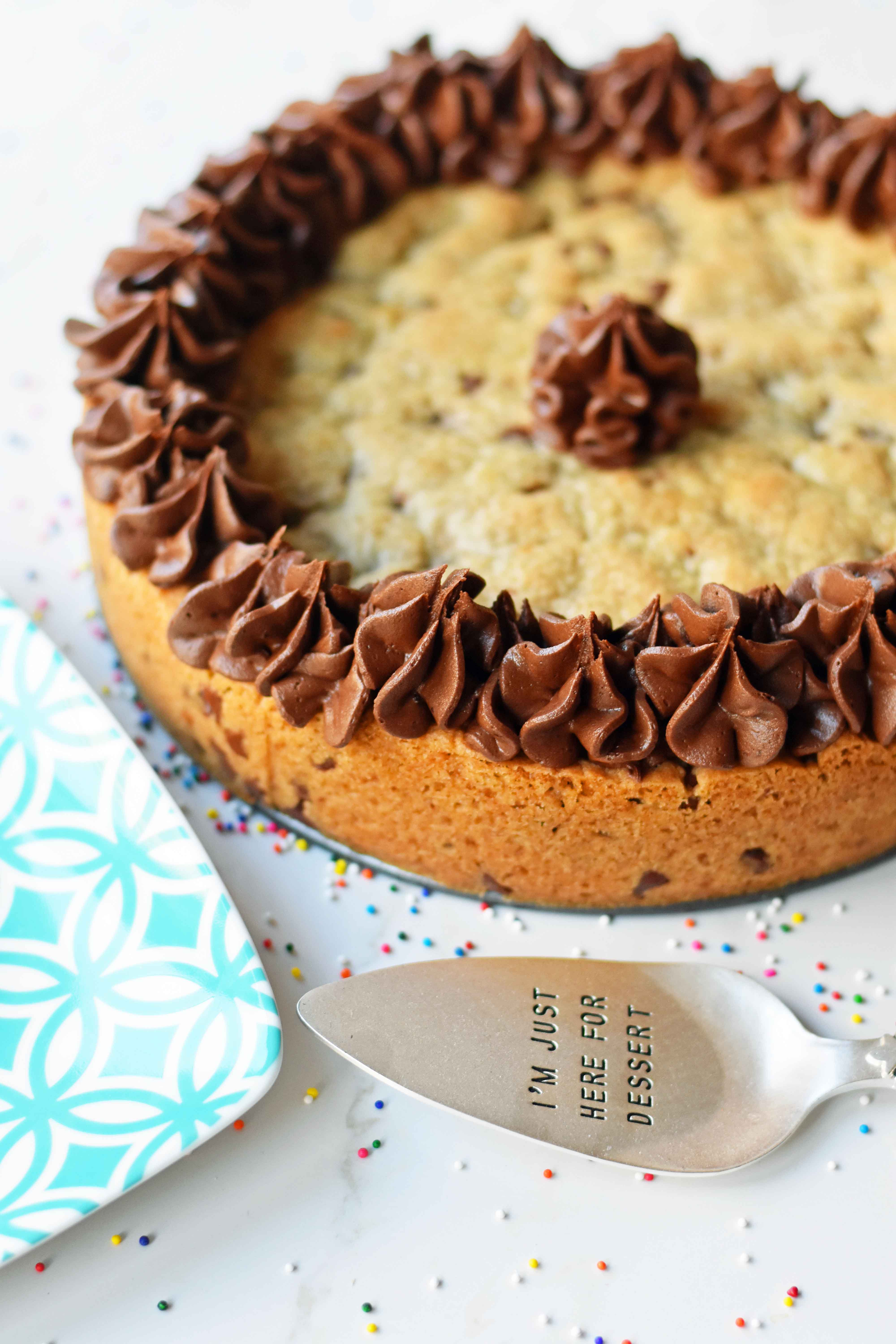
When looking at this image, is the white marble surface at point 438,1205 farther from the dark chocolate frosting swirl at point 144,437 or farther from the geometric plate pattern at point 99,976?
the dark chocolate frosting swirl at point 144,437

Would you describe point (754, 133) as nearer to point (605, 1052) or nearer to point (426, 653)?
point (426, 653)

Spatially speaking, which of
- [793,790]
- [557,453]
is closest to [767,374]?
[557,453]

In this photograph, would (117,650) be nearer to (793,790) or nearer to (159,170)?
(793,790)

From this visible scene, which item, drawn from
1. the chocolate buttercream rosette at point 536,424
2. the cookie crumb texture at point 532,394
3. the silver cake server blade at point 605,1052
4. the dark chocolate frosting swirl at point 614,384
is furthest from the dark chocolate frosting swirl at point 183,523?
the silver cake server blade at point 605,1052

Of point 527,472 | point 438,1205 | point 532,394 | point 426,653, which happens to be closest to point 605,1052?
point 438,1205

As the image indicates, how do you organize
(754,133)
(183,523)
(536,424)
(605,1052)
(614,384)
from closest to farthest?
(605,1052)
(183,523)
(614,384)
(536,424)
(754,133)

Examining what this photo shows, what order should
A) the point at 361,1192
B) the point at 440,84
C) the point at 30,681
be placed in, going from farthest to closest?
the point at 440,84
the point at 30,681
the point at 361,1192

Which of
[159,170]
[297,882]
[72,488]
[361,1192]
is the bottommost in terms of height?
[361,1192]
